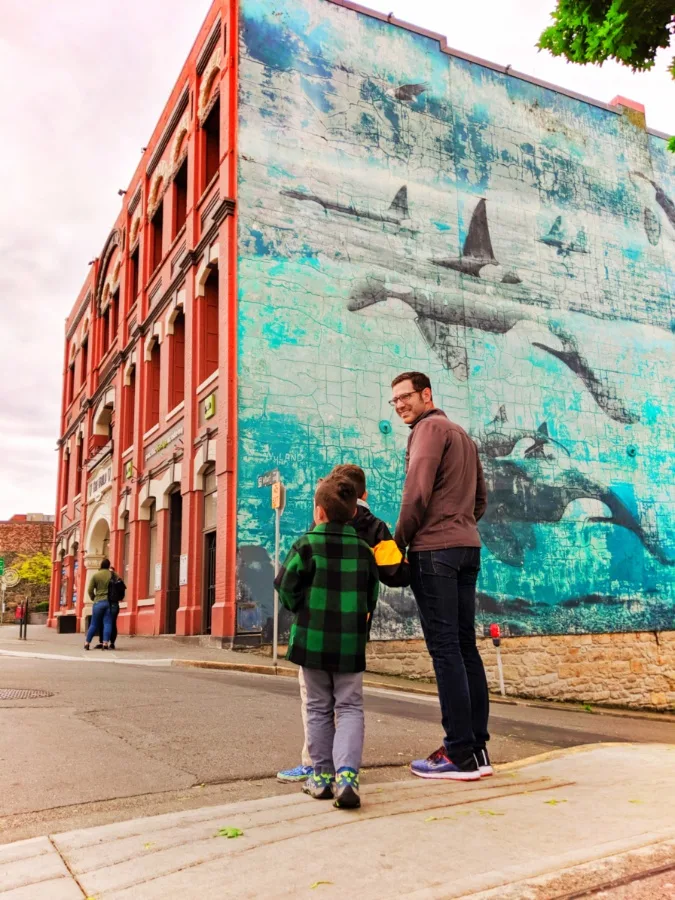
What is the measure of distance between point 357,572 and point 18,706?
394 cm

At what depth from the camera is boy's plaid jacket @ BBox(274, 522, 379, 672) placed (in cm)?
→ 370

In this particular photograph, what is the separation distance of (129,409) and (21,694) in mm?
17027

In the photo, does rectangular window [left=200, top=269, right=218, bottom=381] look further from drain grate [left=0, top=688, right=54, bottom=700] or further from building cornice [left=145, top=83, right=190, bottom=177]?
drain grate [left=0, top=688, right=54, bottom=700]

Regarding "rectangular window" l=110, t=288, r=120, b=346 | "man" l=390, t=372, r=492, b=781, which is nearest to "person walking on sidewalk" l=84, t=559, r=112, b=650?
"man" l=390, t=372, r=492, b=781

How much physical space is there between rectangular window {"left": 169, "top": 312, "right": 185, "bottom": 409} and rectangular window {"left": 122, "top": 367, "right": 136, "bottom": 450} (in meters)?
3.90

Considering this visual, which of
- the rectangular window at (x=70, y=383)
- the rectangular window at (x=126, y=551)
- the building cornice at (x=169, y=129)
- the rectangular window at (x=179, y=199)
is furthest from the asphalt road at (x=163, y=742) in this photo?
the rectangular window at (x=70, y=383)

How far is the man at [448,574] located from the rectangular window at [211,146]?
15.7 m

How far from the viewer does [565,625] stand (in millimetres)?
17328

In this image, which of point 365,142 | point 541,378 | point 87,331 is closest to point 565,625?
point 541,378

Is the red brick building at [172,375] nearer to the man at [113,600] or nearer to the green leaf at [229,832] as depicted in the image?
the man at [113,600]

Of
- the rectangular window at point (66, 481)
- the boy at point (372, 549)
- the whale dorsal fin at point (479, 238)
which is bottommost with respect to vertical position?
the boy at point (372, 549)

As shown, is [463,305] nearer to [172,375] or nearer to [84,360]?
[172,375]

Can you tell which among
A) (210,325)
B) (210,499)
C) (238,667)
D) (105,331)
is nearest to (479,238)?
(210,325)

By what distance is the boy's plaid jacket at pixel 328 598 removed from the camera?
3.70m
